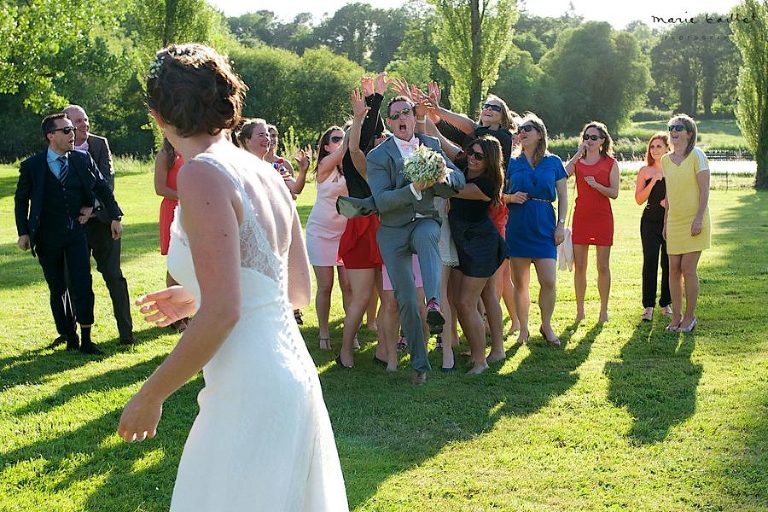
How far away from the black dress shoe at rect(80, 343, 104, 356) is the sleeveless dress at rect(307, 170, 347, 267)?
2.25 metres

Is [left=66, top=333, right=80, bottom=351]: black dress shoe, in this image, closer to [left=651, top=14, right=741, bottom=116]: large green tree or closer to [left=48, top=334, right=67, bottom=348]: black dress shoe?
[left=48, top=334, right=67, bottom=348]: black dress shoe

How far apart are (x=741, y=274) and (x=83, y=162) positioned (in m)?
9.15

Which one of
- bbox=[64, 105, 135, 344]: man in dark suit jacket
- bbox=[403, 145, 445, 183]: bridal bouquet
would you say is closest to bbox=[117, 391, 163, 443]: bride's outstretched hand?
bbox=[403, 145, 445, 183]: bridal bouquet

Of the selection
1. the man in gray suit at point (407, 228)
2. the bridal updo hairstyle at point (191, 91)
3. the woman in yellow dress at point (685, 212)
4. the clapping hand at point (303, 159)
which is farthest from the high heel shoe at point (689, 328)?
the bridal updo hairstyle at point (191, 91)

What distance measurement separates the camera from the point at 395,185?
7668mm

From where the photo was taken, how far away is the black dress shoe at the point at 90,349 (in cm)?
865

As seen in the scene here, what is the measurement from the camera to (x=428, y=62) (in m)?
61.2

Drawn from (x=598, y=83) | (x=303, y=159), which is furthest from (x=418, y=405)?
(x=598, y=83)

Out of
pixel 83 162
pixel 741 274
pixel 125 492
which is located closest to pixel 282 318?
pixel 125 492

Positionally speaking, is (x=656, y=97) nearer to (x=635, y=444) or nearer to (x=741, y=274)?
(x=741, y=274)

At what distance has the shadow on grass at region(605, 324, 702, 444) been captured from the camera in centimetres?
649

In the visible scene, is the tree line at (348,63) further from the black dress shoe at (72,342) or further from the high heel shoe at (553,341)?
the high heel shoe at (553,341)

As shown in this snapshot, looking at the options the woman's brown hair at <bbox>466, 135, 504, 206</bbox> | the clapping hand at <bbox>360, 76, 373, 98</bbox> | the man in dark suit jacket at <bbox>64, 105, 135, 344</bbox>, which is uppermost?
Answer: the clapping hand at <bbox>360, 76, 373, 98</bbox>

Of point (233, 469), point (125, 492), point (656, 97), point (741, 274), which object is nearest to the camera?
point (233, 469)
